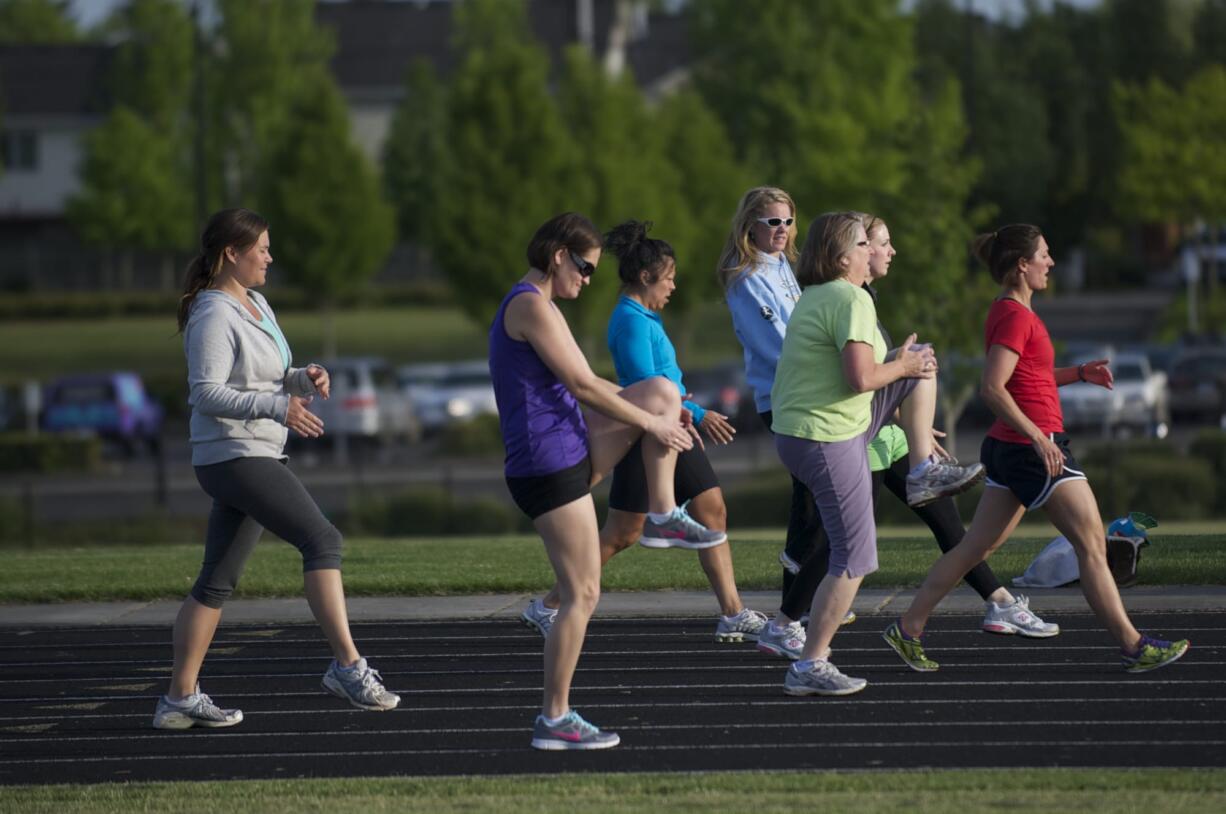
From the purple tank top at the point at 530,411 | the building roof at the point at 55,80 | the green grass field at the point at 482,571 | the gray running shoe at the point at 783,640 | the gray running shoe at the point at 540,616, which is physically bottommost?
the green grass field at the point at 482,571

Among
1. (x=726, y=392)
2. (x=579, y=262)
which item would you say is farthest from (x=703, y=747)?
(x=726, y=392)

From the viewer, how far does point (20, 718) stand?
7.68 meters

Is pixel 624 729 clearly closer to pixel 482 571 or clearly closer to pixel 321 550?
pixel 321 550

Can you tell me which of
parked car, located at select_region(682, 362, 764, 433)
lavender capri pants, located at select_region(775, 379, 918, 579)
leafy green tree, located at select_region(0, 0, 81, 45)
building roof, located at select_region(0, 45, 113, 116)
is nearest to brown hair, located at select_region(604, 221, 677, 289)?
lavender capri pants, located at select_region(775, 379, 918, 579)

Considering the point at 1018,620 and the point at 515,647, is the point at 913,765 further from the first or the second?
the point at 515,647

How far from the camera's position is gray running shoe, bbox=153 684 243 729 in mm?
7266

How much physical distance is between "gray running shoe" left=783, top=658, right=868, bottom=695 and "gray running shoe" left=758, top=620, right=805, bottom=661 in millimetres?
691

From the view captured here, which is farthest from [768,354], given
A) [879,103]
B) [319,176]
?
[319,176]

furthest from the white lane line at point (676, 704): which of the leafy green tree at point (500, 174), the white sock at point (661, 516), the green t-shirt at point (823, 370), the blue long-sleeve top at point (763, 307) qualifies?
the leafy green tree at point (500, 174)

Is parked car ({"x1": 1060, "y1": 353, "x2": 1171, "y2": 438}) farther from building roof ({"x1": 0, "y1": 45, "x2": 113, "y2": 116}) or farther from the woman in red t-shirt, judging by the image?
building roof ({"x1": 0, "y1": 45, "x2": 113, "y2": 116})

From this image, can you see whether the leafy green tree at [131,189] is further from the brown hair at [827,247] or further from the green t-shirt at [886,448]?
the brown hair at [827,247]

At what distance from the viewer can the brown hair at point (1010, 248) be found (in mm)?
7676

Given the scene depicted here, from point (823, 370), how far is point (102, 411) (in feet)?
111

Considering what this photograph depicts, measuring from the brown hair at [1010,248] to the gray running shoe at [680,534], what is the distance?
162 cm
